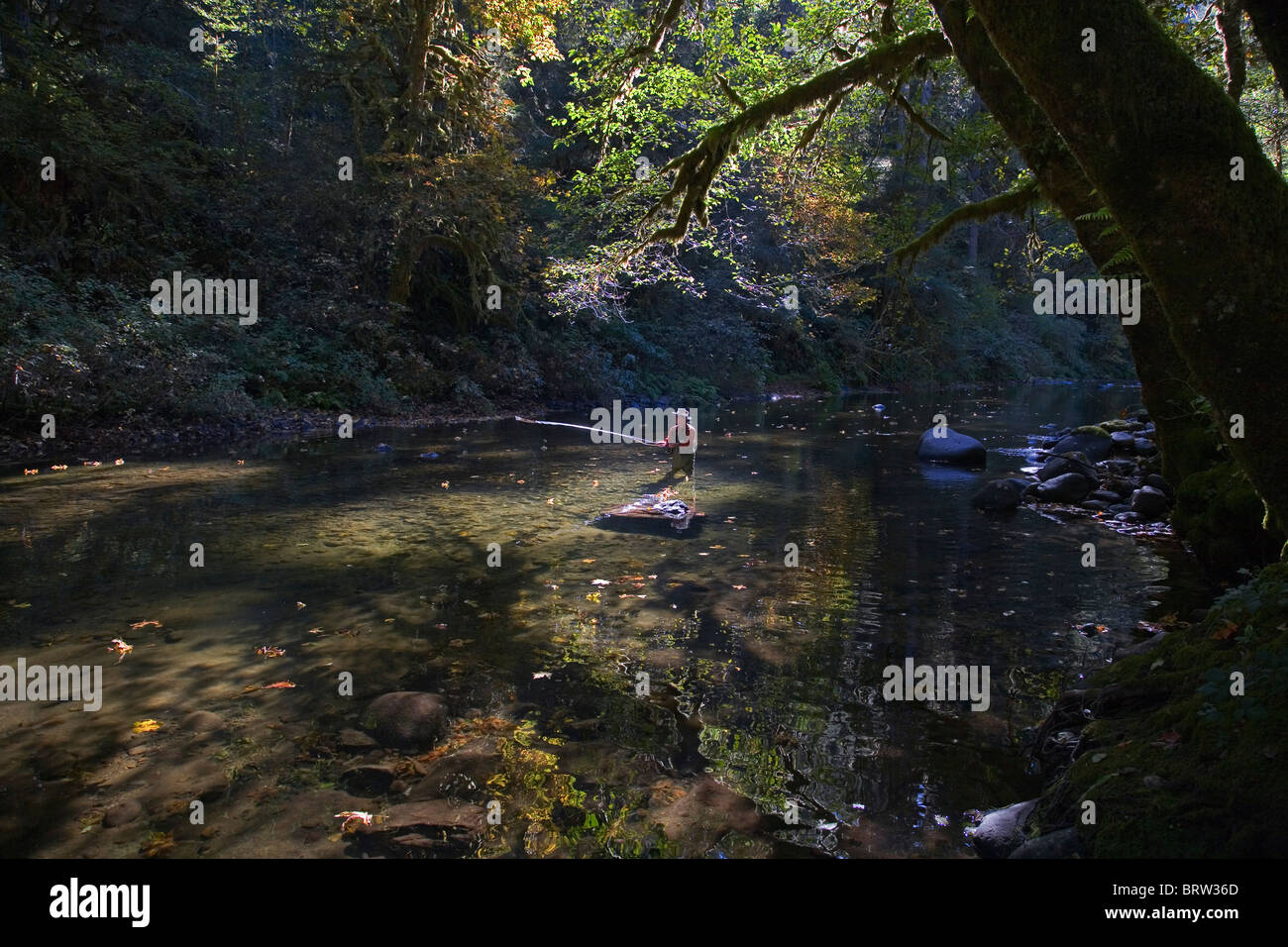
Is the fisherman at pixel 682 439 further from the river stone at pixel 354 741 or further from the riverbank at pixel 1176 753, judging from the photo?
the riverbank at pixel 1176 753

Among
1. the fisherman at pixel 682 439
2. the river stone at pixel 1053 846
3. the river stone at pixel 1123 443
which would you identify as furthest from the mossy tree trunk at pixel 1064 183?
the river stone at pixel 1123 443

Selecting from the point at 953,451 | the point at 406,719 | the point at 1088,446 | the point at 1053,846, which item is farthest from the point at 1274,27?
the point at 1088,446

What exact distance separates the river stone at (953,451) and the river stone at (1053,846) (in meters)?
11.6

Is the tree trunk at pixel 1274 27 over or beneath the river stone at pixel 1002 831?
over

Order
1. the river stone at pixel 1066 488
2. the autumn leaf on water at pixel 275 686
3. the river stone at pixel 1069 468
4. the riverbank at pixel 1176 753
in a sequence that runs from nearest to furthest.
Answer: the riverbank at pixel 1176 753
the autumn leaf on water at pixel 275 686
the river stone at pixel 1066 488
the river stone at pixel 1069 468

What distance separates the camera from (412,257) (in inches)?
788

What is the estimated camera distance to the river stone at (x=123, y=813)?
3153 mm

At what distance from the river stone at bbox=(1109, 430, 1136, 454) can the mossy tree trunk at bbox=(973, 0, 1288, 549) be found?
39.1 ft

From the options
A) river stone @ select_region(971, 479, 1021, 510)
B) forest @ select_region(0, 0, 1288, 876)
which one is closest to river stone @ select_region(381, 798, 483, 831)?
forest @ select_region(0, 0, 1288, 876)

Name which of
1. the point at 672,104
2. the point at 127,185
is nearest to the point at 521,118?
the point at 127,185

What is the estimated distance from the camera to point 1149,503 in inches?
371

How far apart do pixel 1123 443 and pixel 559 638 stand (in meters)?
12.3

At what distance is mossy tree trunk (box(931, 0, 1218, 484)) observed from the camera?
6445 millimetres
